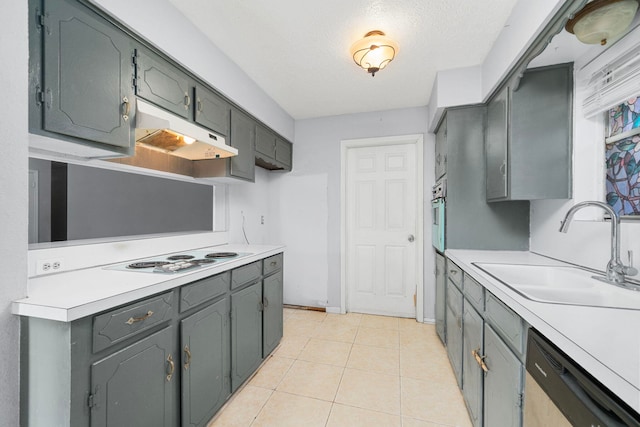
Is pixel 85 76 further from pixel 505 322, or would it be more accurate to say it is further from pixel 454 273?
pixel 454 273

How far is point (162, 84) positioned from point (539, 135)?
2.44 meters

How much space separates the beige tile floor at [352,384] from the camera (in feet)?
5.54

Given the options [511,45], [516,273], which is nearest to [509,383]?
[516,273]

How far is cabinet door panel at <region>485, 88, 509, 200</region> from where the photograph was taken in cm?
193

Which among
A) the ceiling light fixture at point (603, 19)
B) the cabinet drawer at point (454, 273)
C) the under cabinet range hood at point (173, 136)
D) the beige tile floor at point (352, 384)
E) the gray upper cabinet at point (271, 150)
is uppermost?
the ceiling light fixture at point (603, 19)

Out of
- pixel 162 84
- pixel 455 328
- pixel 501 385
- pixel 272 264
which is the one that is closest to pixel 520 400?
pixel 501 385

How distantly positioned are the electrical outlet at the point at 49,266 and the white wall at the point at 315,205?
Answer: 2.39 meters

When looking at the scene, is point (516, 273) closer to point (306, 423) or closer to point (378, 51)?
point (306, 423)

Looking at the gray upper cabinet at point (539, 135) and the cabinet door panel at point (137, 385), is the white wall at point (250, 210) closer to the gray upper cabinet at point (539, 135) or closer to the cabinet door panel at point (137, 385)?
the cabinet door panel at point (137, 385)

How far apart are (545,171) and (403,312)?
7.07 feet

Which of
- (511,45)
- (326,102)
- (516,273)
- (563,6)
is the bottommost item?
(516,273)

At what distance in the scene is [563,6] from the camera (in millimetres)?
1213

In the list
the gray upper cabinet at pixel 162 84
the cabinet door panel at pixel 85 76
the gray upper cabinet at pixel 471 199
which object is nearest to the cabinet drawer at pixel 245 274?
the cabinet door panel at pixel 85 76

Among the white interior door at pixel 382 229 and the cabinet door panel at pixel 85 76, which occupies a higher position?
the cabinet door panel at pixel 85 76
